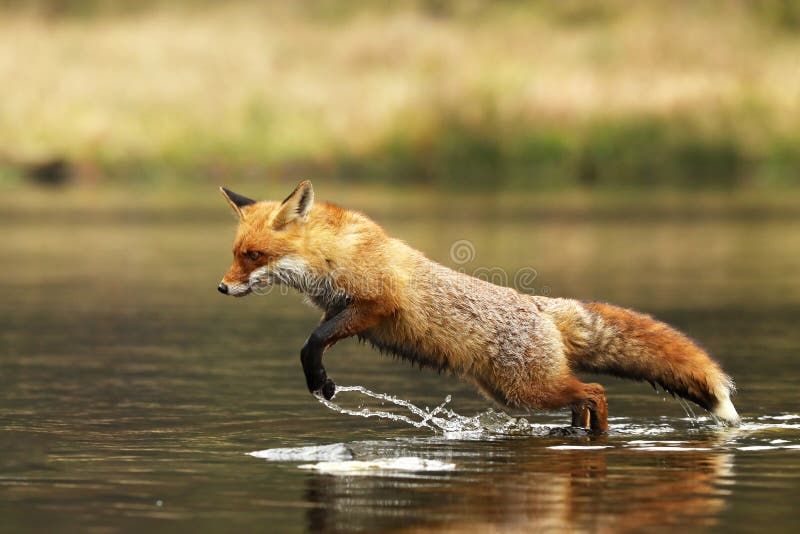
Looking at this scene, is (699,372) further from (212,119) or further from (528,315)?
(212,119)

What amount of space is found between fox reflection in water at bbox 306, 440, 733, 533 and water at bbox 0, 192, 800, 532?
0.9 inches

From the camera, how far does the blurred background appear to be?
29.6 ft

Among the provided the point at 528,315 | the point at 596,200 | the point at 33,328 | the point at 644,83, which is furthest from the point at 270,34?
the point at 528,315

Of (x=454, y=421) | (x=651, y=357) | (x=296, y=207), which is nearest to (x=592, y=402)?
(x=651, y=357)

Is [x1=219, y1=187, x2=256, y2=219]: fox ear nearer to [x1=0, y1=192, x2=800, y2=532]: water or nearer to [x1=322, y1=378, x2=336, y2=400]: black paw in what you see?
[x1=322, y1=378, x2=336, y2=400]: black paw

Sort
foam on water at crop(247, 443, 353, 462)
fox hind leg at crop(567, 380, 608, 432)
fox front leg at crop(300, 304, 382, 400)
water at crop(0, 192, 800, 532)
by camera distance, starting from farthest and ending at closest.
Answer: fox hind leg at crop(567, 380, 608, 432) → fox front leg at crop(300, 304, 382, 400) → foam on water at crop(247, 443, 353, 462) → water at crop(0, 192, 800, 532)

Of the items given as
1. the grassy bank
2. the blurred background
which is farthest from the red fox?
the grassy bank

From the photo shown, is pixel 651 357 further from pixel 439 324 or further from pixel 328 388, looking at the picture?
pixel 328 388

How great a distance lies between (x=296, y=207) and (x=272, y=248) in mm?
334

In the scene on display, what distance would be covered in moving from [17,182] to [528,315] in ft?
146

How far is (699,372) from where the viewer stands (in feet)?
36.7

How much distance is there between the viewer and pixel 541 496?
8641mm

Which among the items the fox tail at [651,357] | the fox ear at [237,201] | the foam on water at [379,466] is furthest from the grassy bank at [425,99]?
the foam on water at [379,466]

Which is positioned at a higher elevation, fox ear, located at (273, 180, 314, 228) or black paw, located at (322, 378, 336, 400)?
fox ear, located at (273, 180, 314, 228)
